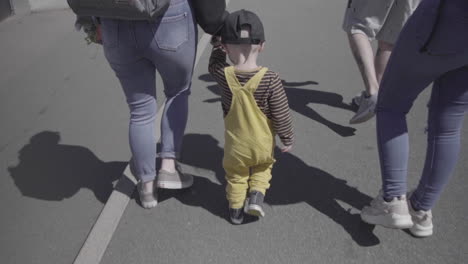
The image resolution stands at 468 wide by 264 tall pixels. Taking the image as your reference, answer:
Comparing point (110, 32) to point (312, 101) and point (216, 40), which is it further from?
point (312, 101)

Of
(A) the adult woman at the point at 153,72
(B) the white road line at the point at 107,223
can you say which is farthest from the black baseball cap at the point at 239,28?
(B) the white road line at the point at 107,223

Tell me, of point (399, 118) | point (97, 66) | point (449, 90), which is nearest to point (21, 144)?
point (97, 66)

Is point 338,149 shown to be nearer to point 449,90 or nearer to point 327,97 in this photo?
point 327,97

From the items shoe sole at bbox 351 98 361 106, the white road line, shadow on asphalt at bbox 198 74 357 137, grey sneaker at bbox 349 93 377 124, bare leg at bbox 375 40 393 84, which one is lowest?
the white road line

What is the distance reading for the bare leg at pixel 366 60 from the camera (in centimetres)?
306

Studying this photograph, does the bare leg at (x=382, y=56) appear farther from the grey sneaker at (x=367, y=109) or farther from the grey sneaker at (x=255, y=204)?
the grey sneaker at (x=255, y=204)

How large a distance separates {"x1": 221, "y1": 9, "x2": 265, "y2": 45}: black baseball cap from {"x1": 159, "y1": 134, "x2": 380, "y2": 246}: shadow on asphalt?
1106 mm

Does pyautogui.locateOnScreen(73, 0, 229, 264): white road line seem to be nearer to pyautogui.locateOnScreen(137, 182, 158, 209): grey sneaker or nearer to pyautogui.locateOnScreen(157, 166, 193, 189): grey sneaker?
pyautogui.locateOnScreen(137, 182, 158, 209): grey sneaker

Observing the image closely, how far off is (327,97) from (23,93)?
10.0 feet

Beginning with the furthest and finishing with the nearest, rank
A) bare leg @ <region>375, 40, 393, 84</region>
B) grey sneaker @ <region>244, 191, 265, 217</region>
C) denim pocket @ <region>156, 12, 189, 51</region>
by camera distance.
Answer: bare leg @ <region>375, 40, 393, 84</region> < grey sneaker @ <region>244, 191, 265, 217</region> < denim pocket @ <region>156, 12, 189, 51</region>

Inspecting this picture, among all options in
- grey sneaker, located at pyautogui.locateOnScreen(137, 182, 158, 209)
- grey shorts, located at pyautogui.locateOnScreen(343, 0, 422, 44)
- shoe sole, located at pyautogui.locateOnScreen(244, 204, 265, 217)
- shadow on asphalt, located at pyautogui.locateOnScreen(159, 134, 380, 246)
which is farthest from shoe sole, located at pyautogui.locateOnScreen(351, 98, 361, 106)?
grey sneaker, located at pyautogui.locateOnScreen(137, 182, 158, 209)

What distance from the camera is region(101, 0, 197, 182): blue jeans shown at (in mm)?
2076

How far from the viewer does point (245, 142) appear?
2.36 metres

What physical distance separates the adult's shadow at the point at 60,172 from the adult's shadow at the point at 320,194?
1.19 m
